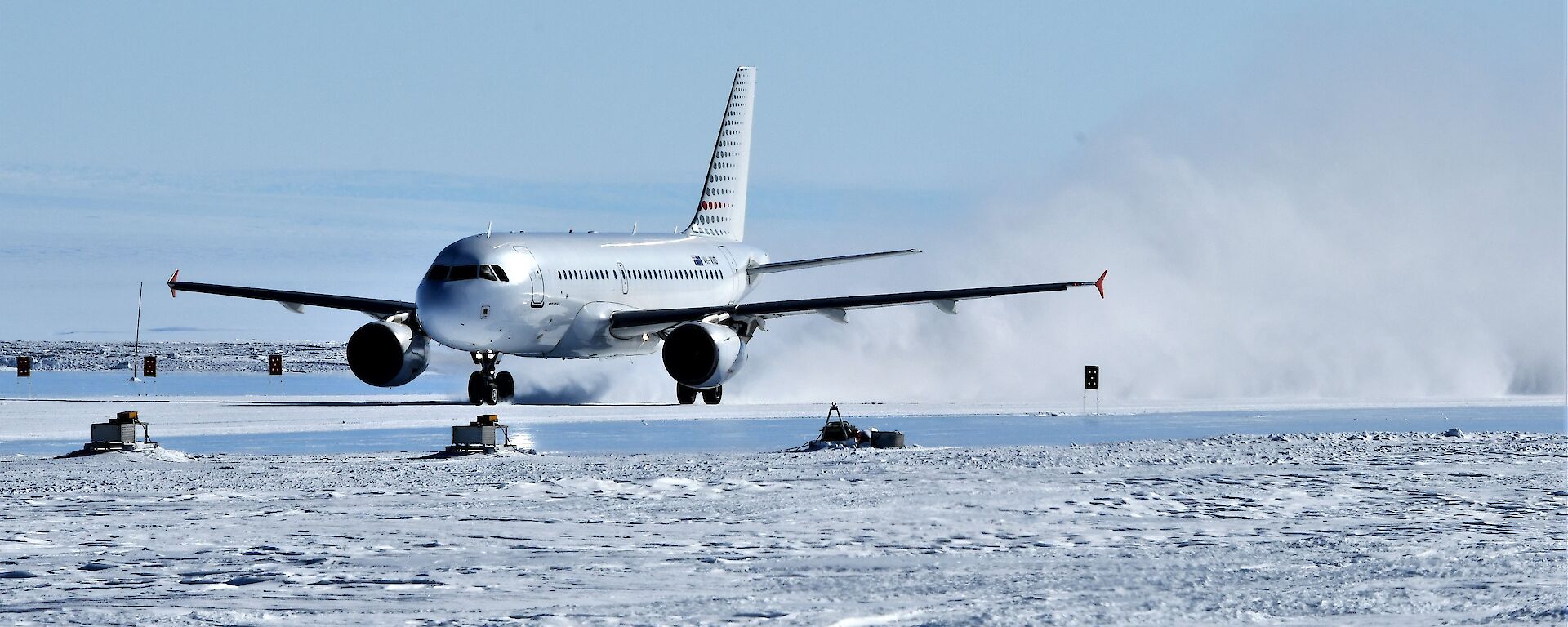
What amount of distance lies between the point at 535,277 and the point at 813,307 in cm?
630

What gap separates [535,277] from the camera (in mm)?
40062

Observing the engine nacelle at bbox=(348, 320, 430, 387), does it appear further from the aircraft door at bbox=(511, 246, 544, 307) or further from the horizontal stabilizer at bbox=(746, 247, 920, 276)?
the horizontal stabilizer at bbox=(746, 247, 920, 276)

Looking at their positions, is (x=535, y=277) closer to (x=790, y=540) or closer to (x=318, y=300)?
(x=318, y=300)

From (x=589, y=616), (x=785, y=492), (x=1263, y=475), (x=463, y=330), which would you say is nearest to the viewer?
(x=589, y=616)

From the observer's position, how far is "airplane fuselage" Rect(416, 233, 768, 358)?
38594mm

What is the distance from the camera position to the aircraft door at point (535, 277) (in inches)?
1572

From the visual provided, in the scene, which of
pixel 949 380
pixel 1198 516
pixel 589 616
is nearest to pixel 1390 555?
pixel 1198 516

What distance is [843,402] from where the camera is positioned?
4359cm

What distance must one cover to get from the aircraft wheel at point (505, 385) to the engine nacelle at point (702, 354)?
355 centimetres

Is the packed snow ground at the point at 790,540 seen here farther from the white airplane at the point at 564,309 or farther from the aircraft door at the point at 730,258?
the aircraft door at the point at 730,258

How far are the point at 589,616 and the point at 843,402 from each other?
33158 millimetres

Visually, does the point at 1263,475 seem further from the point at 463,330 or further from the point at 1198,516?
the point at 463,330

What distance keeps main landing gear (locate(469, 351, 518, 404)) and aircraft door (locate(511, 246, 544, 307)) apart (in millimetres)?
1453

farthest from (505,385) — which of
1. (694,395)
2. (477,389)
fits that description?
(694,395)
